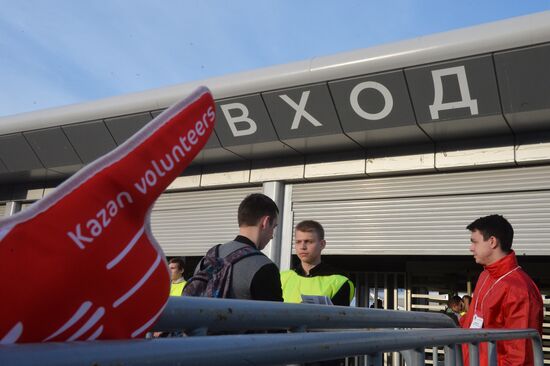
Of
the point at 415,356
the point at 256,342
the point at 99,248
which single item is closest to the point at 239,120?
the point at 415,356

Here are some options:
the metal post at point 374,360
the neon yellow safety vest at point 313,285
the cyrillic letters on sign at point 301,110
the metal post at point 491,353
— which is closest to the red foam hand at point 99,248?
the metal post at point 374,360

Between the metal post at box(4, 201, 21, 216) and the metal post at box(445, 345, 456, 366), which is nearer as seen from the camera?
the metal post at box(445, 345, 456, 366)

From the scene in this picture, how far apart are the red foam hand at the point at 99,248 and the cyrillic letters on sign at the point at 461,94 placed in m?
6.49

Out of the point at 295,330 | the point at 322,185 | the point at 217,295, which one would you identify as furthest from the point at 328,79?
the point at 295,330

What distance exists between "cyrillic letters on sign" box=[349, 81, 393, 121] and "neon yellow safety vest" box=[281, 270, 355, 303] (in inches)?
148

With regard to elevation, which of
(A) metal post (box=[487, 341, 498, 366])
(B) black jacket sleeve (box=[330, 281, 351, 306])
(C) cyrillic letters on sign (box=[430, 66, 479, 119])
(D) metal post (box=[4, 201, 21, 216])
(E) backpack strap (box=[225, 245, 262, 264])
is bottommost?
(A) metal post (box=[487, 341, 498, 366])

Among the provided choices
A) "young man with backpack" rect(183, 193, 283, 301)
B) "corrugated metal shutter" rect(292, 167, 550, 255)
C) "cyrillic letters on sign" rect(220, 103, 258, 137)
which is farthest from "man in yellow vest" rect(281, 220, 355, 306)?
"corrugated metal shutter" rect(292, 167, 550, 255)

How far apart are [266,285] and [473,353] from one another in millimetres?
1006

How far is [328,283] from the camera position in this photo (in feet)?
13.7

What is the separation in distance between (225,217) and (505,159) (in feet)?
16.4

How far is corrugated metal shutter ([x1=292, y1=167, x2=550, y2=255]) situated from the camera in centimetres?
775

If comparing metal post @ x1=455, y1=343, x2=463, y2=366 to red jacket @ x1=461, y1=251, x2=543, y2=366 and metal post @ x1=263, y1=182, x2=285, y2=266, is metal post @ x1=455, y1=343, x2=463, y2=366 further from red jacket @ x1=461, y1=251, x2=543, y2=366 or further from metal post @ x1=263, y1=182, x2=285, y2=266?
metal post @ x1=263, y1=182, x2=285, y2=266

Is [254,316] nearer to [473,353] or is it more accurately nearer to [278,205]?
[473,353]

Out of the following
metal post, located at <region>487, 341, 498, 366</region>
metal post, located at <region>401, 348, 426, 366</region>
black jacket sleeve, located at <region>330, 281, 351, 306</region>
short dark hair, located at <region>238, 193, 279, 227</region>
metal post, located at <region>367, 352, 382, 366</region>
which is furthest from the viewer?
black jacket sleeve, located at <region>330, 281, 351, 306</region>
